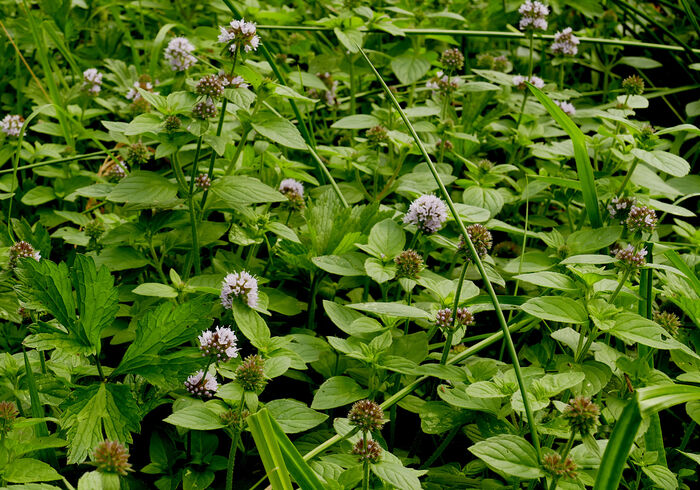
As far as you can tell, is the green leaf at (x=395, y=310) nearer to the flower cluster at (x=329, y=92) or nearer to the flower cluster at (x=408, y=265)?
the flower cluster at (x=408, y=265)

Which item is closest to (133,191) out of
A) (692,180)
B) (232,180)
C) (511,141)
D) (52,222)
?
(232,180)

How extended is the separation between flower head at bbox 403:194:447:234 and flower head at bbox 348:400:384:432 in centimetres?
54

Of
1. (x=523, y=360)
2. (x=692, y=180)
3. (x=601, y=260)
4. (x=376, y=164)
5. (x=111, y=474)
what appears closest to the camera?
(x=111, y=474)

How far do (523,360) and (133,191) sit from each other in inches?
44.7

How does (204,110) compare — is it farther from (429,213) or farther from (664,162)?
(664,162)

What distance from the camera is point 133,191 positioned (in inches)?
62.2

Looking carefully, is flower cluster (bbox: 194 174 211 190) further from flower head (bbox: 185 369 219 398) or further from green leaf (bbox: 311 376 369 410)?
green leaf (bbox: 311 376 369 410)

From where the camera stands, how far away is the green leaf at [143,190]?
156 cm

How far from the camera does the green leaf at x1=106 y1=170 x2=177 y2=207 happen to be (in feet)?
5.11

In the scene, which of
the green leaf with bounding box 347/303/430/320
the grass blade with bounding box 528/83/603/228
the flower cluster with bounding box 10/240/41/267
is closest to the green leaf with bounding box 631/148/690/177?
the grass blade with bounding box 528/83/603/228

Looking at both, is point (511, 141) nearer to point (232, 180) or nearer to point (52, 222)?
point (232, 180)

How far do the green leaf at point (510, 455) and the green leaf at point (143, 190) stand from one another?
93 centimetres

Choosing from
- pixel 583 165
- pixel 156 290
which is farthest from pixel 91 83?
pixel 583 165

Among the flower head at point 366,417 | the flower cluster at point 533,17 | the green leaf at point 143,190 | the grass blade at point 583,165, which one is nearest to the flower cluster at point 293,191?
the green leaf at point 143,190
